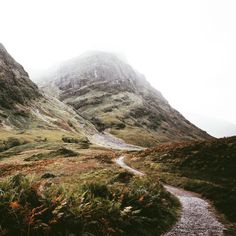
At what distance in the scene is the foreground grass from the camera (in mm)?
11984

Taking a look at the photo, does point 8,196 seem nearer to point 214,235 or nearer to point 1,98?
point 214,235

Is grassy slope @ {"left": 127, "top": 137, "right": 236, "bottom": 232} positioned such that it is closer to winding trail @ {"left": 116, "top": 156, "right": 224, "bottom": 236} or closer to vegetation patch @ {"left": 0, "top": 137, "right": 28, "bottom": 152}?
winding trail @ {"left": 116, "top": 156, "right": 224, "bottom": 236}

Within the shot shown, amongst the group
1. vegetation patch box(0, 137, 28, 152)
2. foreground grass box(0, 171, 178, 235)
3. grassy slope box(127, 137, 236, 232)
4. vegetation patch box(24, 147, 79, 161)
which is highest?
grassy slope box(127, 137, 236, 232)

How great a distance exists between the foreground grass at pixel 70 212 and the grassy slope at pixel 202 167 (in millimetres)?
9710

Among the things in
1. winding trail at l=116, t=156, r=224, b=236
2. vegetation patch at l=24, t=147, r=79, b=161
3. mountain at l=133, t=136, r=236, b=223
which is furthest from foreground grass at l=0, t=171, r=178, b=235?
vegetation patch at l=24, t=147, r=79, b=161

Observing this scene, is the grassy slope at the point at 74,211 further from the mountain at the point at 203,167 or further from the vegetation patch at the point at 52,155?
the vegetation patch at the point at 52,155

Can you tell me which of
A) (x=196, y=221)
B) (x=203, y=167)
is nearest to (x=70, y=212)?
(x=196, y=221)

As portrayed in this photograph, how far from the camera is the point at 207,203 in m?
26.6

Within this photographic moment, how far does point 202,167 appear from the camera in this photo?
41.0 meters

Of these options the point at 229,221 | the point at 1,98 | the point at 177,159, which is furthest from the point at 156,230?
the point at 1,98

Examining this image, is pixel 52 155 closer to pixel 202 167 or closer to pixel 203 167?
pixel 202 167

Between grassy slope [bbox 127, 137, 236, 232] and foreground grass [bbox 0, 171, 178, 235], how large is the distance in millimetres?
9710

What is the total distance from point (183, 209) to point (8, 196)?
1430 cm

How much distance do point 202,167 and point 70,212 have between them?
30289 mm
